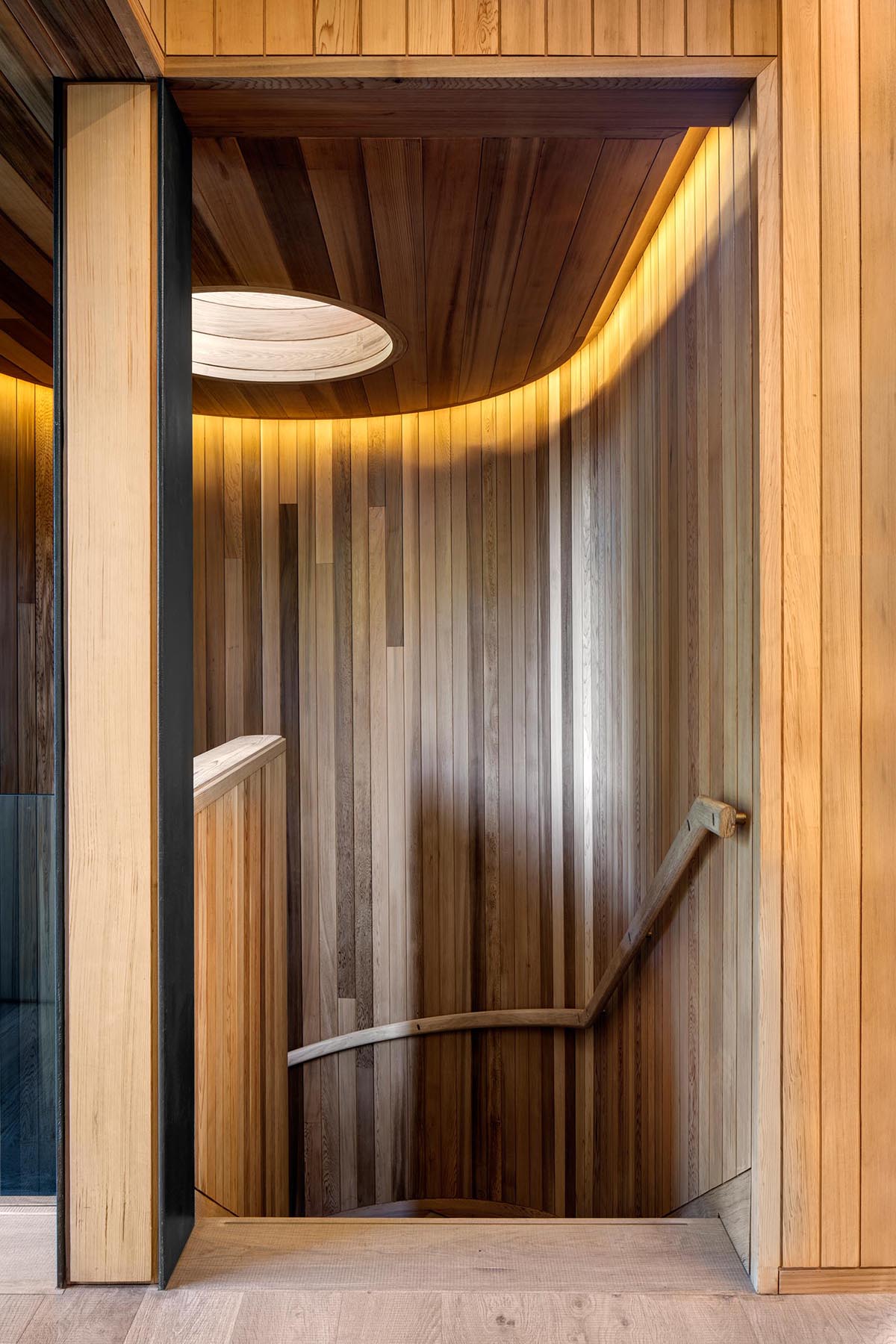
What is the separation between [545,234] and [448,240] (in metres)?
0.26

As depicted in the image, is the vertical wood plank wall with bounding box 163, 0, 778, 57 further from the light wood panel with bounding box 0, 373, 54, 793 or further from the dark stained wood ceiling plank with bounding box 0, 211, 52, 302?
the light wood panel with bounding box 0, 373, 54, 793

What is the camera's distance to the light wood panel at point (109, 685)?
1.49m

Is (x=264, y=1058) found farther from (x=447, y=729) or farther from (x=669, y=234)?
(x=669, y=234)

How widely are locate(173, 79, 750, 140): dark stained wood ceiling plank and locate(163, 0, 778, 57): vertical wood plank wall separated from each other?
0.05 m

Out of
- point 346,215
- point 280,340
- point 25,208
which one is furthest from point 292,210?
point 280,340

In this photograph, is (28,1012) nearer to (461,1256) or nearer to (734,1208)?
(461,1256)

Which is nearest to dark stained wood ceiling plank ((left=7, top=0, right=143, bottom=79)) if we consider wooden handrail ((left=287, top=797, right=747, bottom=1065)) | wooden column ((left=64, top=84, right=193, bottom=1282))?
wooden column ((left=64, top=84, right=193, bottom=1282))

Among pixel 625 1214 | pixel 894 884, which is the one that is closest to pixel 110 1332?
pixel 894 884

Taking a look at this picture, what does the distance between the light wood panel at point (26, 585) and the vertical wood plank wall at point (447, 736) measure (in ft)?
2.28

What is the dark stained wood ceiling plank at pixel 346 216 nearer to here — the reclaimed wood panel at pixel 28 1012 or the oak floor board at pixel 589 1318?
the reclaimed wood panel at pixel 28 1012

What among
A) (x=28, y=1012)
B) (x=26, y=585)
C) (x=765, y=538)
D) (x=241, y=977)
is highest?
(x=26, y=585)

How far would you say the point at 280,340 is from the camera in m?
3.43

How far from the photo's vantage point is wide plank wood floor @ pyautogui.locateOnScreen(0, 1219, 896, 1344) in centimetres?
139

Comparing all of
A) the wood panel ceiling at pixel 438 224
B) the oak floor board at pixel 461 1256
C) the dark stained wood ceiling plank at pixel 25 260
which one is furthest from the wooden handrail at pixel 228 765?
the dark stained wood ceiling plank at pixel 25 260
